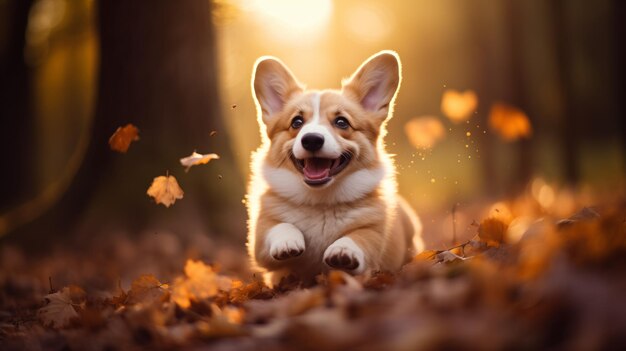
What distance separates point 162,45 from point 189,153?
3.83 feet

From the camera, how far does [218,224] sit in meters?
5.77

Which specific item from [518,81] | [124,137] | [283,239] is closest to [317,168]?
[283,239]

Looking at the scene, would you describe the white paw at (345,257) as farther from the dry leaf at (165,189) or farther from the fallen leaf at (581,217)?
the dry leaf at (165,189)

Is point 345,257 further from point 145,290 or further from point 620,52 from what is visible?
point 620,52

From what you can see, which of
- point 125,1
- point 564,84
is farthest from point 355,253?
point 564,84

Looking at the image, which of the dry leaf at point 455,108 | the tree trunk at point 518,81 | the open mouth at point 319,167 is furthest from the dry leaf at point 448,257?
the tree trunk at point 518,81

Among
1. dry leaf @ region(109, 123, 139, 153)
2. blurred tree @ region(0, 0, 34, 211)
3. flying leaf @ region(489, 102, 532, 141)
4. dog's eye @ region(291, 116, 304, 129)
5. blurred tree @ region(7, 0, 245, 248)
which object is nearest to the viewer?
dog's eye @ region(291, 116, 304, 129)

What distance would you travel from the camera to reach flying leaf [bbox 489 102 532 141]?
370 inches

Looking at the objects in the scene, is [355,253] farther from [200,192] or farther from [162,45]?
[162,45]

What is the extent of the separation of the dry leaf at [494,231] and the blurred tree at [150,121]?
303cm

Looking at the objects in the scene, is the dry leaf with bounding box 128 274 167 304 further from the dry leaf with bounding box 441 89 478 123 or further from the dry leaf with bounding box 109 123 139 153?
the dry leaf with bounding box 441 89 478 123

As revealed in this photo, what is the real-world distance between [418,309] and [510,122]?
9198 mm

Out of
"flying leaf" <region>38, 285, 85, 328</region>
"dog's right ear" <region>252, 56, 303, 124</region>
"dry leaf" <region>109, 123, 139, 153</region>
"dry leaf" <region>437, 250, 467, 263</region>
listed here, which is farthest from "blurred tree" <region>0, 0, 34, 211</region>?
"dry leaf" <region>437, 250, 467, 263</region>

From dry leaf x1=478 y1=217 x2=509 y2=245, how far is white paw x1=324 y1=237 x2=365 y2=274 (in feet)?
2.93
